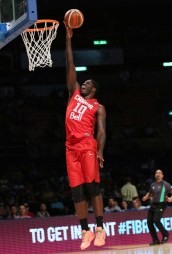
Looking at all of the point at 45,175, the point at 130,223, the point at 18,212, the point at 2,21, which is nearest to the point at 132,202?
the point at 130,223

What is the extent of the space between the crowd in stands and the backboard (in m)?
9.66

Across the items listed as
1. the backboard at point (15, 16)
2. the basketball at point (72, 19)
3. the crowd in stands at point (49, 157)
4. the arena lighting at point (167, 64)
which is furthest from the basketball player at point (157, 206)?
the arena lighting at point (167, 64)

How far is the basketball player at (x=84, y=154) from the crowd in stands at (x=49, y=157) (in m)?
10.4

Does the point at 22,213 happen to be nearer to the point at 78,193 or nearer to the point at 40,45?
the point at 40,45

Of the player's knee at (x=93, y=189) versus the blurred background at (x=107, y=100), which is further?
the blurred background at (x=107, y=100)

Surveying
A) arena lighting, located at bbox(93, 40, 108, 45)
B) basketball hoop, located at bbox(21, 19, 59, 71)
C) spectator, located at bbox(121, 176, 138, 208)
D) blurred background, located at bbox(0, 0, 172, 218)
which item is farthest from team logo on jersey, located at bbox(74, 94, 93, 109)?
arena lighting, located at bbox(93, 40, 108, 45)

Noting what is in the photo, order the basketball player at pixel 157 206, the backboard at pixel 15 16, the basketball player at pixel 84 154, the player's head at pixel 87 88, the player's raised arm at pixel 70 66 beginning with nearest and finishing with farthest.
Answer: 1. the basketball player at pixel 84 154
2. the player's raised arm at pixel 70 66
3. the player's head at pixel 87 88
4. the backboard at pixel 15 16
5. the basketball player at pixel 157 206

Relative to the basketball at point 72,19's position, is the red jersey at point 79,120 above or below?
below

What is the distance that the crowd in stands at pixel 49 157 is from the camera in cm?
1936

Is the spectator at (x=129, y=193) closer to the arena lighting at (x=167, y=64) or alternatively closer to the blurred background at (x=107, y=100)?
the blurred background at (x=107, y=100)

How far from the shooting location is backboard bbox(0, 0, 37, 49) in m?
8.38

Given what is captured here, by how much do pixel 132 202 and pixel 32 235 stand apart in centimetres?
350

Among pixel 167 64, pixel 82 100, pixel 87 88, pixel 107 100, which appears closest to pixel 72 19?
pixel 87 88

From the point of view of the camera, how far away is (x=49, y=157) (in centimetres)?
2248
